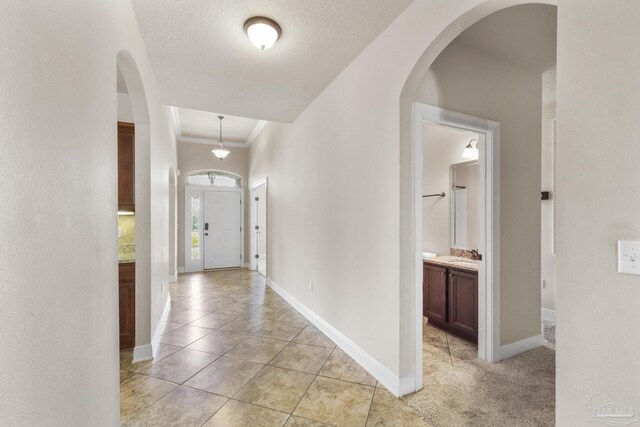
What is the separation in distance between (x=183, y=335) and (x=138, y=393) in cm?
109

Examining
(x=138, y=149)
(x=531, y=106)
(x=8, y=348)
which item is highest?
(x=531, y=106)

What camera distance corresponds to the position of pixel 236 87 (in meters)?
3.25

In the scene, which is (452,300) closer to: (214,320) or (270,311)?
(270,311)

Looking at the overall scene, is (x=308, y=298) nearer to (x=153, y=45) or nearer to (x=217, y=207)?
(x=153, y=45)

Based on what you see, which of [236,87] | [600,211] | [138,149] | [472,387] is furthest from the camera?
[236,87]

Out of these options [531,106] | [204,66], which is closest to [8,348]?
[204,66]

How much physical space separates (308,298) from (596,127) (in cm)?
323

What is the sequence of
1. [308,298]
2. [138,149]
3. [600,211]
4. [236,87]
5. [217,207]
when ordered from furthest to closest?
1. [217,207]
2. [308,298]
3. [236,87]
4. [138,149]
5. [600,211]

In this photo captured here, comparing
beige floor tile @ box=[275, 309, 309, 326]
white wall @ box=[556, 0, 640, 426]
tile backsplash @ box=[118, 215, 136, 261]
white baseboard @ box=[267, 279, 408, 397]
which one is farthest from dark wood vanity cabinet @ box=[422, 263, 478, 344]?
tile backsplash @ box=[118, 215, 136, 261]

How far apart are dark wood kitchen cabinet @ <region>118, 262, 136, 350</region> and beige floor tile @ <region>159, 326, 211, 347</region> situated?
1.13 ft

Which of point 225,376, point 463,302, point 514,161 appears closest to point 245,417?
point 225,376

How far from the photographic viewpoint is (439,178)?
4023mm

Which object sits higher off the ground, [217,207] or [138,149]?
[138,149]

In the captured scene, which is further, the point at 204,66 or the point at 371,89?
the point at 204,66
